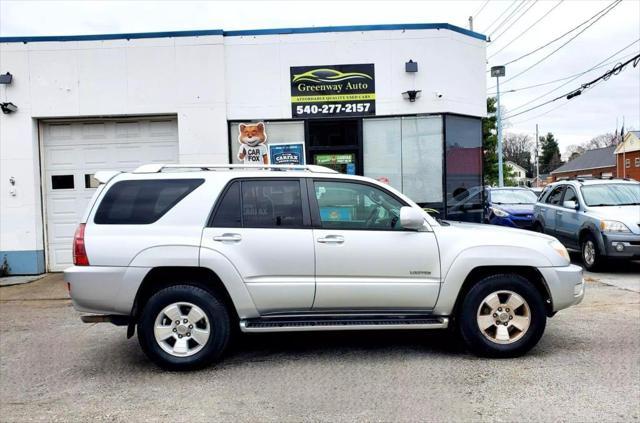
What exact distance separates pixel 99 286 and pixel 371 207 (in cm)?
259

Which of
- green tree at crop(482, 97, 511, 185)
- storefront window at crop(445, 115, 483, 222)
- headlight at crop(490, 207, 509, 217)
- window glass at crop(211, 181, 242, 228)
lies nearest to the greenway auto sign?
storefront window at crop(445, 115, 483, 222)

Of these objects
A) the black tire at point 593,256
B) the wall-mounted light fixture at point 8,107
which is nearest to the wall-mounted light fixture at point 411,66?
the black tire at point 593,256

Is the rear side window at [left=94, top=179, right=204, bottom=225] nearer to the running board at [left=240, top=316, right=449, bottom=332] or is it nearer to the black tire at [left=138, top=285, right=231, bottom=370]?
the black tire at [left=138, top=285, right=231, bottom=370]

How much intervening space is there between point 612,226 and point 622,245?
38 cm

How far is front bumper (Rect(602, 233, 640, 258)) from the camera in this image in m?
9.14

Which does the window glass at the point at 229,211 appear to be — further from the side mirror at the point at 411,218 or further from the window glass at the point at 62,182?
the window glass at the point at 62,182

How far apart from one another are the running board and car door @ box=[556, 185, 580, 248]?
6.92 meters

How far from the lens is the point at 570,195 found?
11.1m

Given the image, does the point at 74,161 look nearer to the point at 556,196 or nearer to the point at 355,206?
the point at 355,206

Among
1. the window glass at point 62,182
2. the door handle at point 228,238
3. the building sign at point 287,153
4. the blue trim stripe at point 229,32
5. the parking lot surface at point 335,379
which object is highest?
the blue trim stripe at point 229,32

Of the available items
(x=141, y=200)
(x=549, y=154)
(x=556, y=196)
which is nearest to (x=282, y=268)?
(x=141, y=200)

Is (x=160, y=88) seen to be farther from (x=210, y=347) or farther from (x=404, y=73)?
(x=210, y=347)

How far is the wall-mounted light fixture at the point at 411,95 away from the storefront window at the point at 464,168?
0.78 meters

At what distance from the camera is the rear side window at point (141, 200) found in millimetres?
4820
